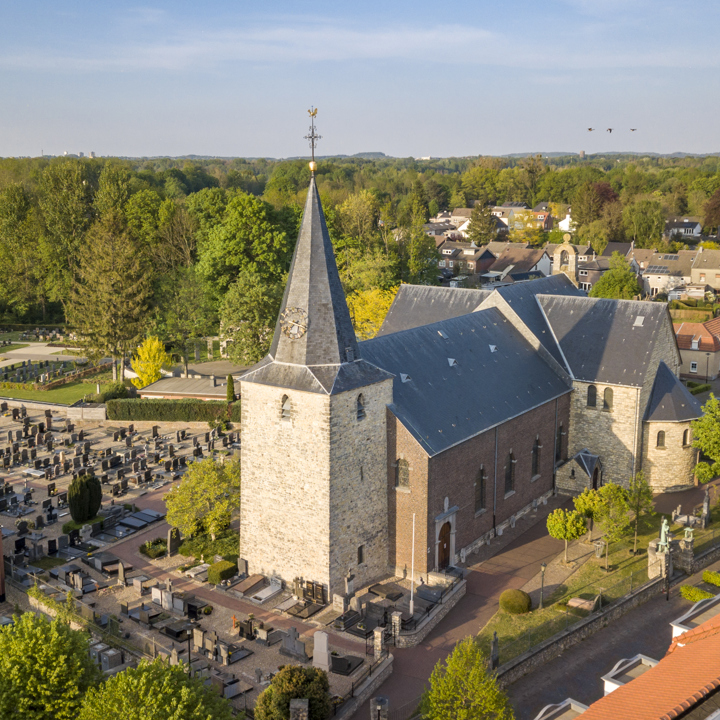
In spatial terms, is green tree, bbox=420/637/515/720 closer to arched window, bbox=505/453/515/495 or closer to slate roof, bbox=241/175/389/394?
slate roof, bbox=241/175/389/394

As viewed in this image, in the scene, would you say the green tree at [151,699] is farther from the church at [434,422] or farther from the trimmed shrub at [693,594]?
the trimmed shrub at [693,594]

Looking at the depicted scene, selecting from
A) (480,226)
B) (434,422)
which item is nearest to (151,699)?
(434,422)

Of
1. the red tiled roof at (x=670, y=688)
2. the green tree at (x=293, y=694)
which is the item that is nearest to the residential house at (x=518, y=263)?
the green tree at (x=293, y=694)

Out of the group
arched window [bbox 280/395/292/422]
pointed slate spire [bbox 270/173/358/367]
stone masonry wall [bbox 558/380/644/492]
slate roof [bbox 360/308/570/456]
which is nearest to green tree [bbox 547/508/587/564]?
slate roof [bbox 360/308/570/456]

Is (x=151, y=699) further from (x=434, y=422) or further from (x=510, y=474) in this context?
(x=510, y=474)

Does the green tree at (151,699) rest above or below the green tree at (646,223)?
below

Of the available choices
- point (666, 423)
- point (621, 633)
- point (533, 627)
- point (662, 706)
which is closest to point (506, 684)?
point (533, 627)
